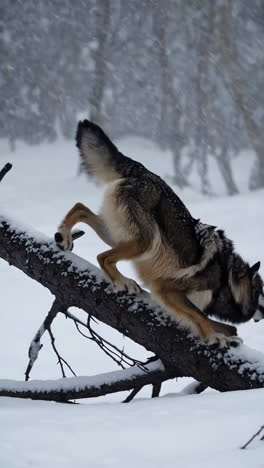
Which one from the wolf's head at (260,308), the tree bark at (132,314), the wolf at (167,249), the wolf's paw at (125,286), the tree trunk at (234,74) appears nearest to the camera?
the tree bark at (132,314)

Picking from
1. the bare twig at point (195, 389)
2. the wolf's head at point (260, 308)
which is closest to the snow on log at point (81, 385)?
the bare twig at point (195, 389)

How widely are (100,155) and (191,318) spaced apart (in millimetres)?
1311

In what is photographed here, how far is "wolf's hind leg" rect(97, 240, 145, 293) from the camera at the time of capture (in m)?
3.12

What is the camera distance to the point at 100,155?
12.7 ft

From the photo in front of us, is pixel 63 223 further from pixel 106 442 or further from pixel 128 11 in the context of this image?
pixel 128 11

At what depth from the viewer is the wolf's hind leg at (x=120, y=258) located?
3.12m

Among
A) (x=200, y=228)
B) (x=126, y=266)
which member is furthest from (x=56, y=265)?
(x=126, y=266)

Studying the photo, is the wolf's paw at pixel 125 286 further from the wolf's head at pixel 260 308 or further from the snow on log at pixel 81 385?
the wolf's head at pixel 260 308

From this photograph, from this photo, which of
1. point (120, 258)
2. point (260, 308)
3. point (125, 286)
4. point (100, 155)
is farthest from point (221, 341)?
point (100, 155)

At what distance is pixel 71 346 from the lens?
826 cm

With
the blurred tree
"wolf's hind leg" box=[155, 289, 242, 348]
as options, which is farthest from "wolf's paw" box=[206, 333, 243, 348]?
the blurred tree

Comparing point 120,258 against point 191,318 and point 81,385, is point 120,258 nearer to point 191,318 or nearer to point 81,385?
point 191,318

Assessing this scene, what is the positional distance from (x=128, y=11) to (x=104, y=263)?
1021 inches

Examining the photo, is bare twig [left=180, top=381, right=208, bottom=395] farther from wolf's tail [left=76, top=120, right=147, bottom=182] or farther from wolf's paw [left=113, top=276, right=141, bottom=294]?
wolf's tail [left=76, top=120, right=147, bottom=182]
